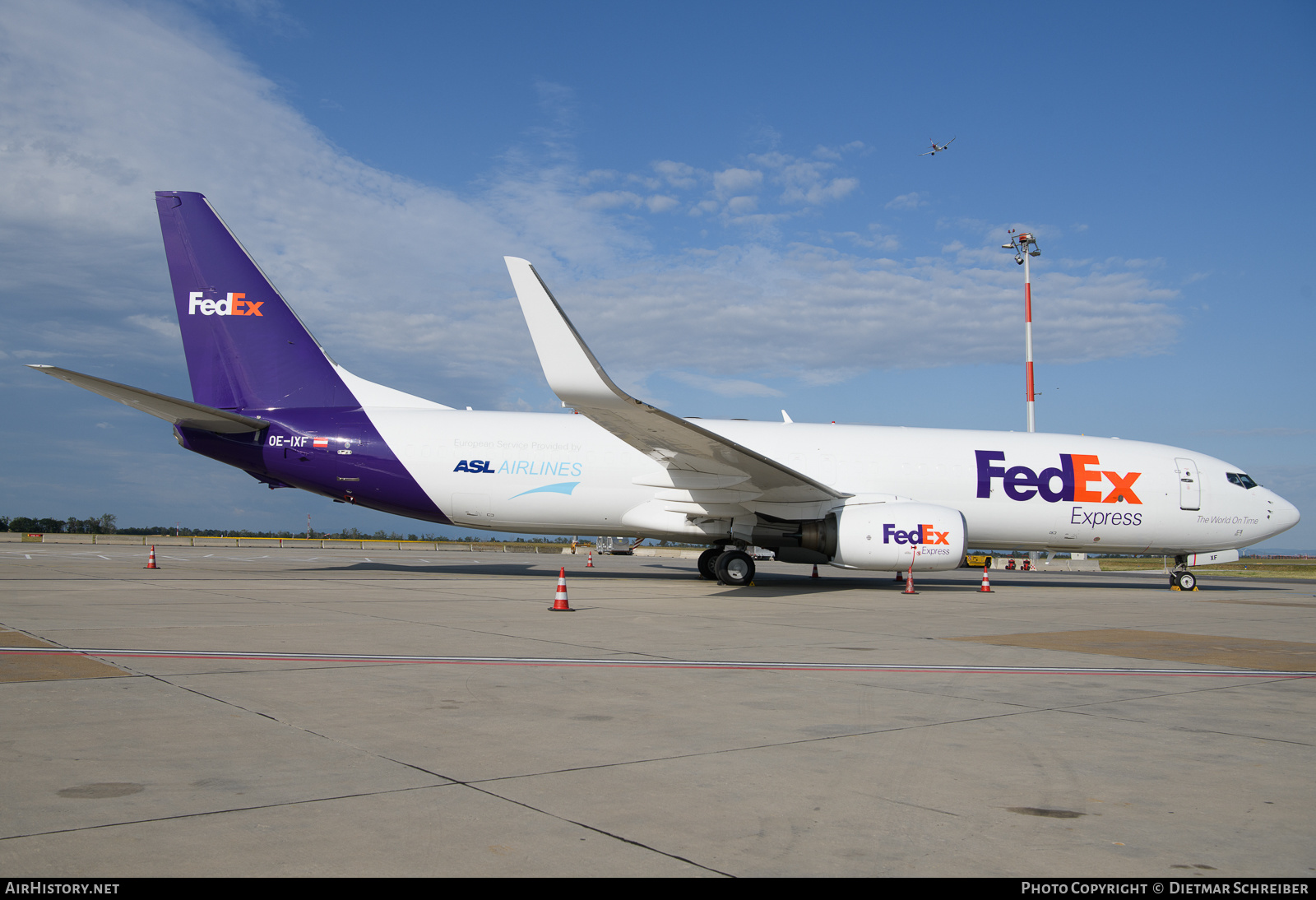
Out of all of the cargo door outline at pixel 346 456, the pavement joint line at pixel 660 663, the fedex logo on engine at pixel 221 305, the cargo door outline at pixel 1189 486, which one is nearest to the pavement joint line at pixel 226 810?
the pavement joint line at pixel 660 663

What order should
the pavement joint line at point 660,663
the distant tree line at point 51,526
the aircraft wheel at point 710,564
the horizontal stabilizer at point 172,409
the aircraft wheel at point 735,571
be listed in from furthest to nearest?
the distant tree line at point 51,526, the aircraft wheel at point 710,564, the aircraft wheel at point 735,571, the horizontal stabilizer at point 172,409, the pavement joint line at point 660,663

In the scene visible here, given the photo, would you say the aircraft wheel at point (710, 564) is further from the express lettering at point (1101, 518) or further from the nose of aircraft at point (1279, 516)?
the nose of aircraft at point (1279, 516)

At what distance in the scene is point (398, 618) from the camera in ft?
34.8

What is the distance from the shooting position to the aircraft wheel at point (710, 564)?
20328mm

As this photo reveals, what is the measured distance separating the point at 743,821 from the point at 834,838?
0.38 metres

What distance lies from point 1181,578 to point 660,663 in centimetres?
1850

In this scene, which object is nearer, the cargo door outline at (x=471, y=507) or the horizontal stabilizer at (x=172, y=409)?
the horizontal stabilizer at (x=172, y=409)

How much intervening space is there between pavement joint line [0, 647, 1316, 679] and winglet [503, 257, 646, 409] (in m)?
5.83

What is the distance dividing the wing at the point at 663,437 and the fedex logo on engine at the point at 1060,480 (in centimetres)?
402

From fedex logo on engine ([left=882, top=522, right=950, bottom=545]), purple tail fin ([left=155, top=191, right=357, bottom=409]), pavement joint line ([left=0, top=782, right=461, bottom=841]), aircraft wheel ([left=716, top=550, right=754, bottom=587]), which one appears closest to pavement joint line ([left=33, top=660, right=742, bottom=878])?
pavement joint line ([left=0, top=782, right=461, bottom=841])

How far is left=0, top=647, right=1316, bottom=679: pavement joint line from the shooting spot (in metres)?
7.36

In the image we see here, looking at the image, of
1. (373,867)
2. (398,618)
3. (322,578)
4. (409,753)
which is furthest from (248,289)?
(373,867)

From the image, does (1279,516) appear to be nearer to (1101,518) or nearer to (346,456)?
(1101,518)

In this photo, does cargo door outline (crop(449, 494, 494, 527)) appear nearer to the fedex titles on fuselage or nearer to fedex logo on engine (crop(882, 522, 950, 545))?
fedex logo on engine (crop(882, 522, 950, 545))
